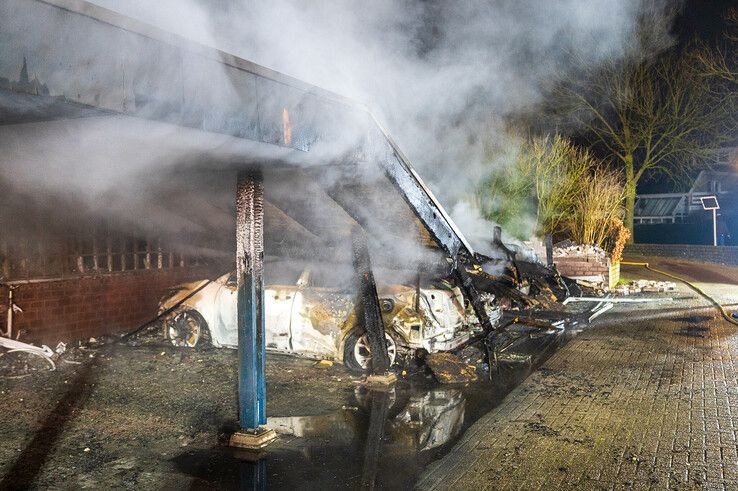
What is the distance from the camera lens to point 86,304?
30.7 feet

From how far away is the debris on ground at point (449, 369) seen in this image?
7.18 m

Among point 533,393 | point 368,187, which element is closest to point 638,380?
point 533,393

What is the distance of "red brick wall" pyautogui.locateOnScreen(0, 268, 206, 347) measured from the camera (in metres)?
8.53

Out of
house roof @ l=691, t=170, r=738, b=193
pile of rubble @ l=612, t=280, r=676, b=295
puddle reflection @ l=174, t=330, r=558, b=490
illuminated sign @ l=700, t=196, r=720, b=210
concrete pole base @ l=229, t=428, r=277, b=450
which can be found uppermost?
house roof @ l=691, t=170, r=738, b=193

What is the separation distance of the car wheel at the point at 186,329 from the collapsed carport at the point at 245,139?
172 cm

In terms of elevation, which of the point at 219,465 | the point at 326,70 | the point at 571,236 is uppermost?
the point at 326,70

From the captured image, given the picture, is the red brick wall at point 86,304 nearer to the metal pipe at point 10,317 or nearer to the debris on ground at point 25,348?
the metal pipe at point 10,317

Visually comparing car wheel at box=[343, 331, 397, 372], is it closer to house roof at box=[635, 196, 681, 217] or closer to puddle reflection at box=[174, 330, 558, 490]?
puddle reflection at box=[174, 330, 558, 490]

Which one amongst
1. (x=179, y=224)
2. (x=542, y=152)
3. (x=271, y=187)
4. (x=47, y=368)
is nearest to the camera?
(x=271, y=187)

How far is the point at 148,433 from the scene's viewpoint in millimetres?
5504

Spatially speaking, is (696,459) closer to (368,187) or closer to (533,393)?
(533,393)

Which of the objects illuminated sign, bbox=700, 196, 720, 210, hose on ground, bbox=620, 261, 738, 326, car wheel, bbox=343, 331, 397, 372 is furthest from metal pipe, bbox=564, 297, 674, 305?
illuminated sign, bbox=700, 196, 720, 210

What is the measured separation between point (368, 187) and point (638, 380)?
4.21 meters

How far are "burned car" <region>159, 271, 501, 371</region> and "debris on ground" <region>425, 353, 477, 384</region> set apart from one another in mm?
A: 155
